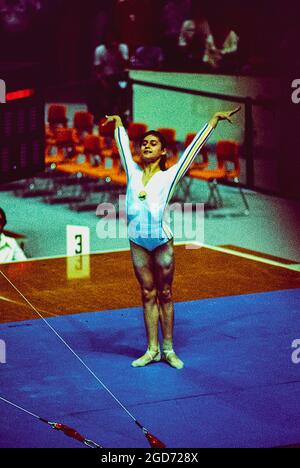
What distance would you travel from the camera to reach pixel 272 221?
527 inches

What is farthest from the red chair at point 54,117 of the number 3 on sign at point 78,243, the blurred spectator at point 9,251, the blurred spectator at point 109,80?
the blurred spectator at point 9,251

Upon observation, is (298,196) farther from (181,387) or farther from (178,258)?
(181,387)

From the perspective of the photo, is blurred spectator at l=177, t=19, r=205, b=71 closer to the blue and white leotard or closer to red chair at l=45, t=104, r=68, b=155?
red chair at l=45, t=104, r=68, b=155

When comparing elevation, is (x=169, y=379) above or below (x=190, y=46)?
below

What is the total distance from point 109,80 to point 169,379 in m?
10.2

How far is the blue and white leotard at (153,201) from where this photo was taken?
23.7 feet

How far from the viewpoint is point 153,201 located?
23.7ft

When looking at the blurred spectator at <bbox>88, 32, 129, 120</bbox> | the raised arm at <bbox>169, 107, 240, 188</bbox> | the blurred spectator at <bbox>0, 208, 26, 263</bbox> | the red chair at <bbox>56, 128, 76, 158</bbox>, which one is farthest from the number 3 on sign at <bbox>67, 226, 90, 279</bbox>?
the blurred spectator at <bbox>88, 32, 129, 120</bbox>

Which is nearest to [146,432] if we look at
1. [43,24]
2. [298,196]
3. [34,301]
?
[34,301]

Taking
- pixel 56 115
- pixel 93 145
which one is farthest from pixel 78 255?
pixel 56 115

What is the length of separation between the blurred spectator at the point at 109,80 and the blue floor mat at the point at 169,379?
8114 millimetres

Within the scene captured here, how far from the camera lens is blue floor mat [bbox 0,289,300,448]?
6.24 meters

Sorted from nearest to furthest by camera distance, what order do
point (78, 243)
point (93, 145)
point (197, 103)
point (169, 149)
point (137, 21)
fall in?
point (78, 243) < point (93, 145) < point (169, 149) < point (197, 103) < point (137, 21)

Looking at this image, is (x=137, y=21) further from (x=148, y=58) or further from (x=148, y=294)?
(x=148, y=294)
